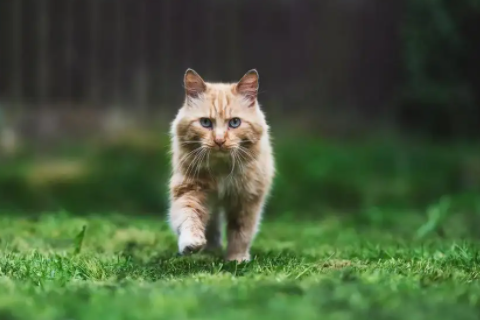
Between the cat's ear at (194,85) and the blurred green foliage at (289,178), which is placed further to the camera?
the blurred green foliage at (289,178)

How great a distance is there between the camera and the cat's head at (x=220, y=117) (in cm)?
356

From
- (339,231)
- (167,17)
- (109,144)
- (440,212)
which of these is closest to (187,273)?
(339,231)

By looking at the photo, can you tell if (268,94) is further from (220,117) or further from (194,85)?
(220,117)

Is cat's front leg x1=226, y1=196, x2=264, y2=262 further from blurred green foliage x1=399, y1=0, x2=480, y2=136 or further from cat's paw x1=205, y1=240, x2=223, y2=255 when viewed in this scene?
blurred green foliage x1=399, y1=0, x2=480, y2=136

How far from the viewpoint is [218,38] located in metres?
7.47

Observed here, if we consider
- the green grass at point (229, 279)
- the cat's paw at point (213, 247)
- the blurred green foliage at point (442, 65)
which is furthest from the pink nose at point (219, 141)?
the blurred green foliage at point (442, 65)

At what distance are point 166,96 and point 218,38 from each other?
0.75m

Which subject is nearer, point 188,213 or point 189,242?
point 189,242

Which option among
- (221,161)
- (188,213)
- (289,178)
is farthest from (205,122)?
(289,178)

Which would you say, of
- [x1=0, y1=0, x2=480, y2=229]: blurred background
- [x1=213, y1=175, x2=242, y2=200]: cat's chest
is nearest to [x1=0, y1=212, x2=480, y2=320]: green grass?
[x1=213, y1=175, x2=242, y2=200]: cat's chest

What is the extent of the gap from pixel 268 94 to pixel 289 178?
896 mm

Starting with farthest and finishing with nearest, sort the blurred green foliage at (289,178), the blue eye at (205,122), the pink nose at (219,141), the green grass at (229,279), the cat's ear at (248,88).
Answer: the blurred green foliage at (289,178) → the cat's ear at (248,88) → the blue eye at (205,122) → the pink nose at (219,141) → the green grass at (229,279)

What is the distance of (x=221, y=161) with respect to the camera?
142 inches

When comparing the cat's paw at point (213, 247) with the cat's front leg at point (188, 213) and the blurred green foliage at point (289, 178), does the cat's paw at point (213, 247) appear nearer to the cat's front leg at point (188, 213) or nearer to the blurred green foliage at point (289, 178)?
the cat's front leg at point (188, 213)
